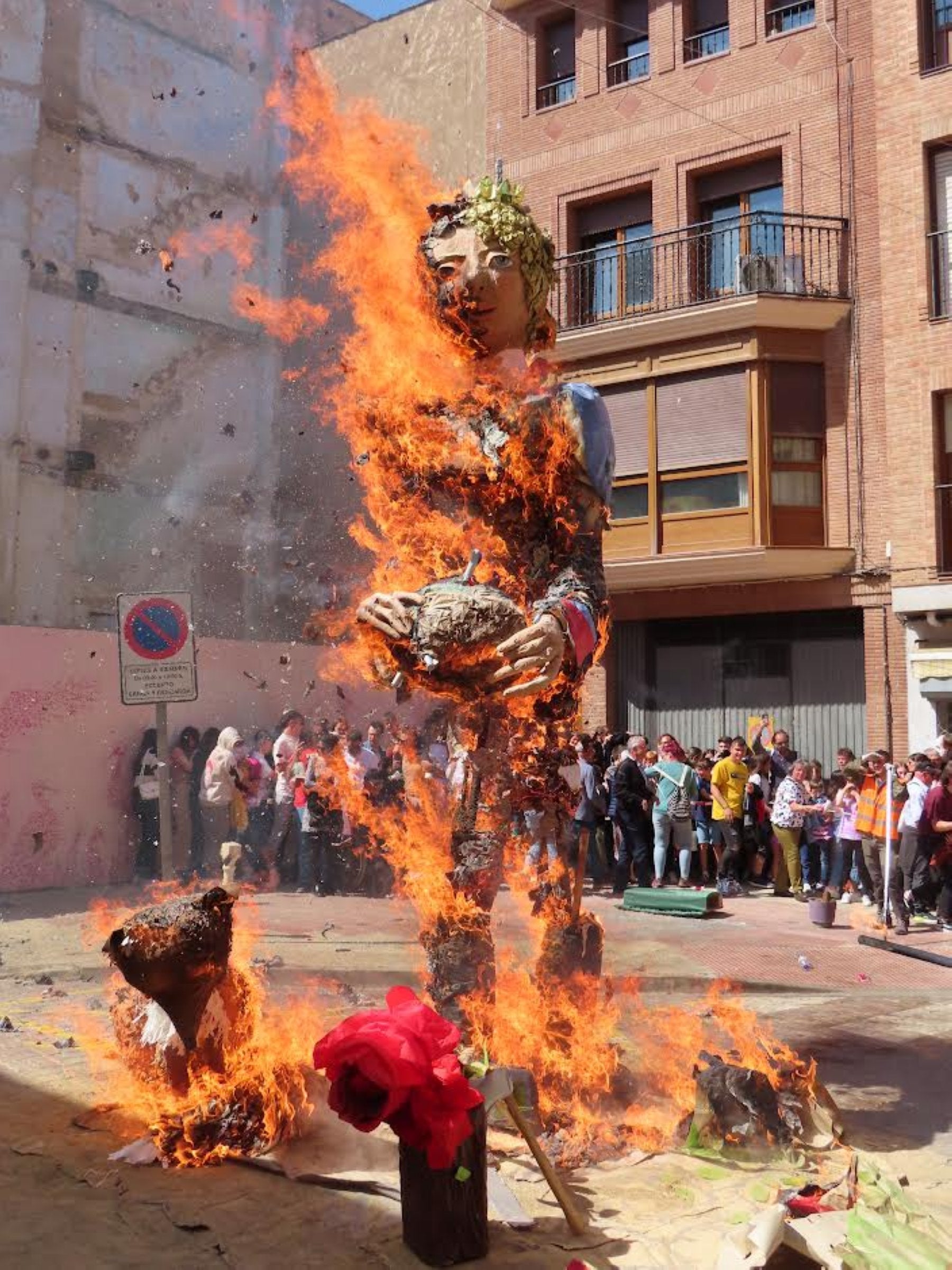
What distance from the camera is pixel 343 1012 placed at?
20.1 ft

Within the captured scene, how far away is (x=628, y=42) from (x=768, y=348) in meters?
6.03

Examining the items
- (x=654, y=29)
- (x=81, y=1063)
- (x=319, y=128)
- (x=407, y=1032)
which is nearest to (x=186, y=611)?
(x=81, y=1063)

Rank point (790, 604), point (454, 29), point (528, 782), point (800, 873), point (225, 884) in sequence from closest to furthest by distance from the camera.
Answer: point (528, 782) < point (225, 884) < point (800, 873) < point (790, 604) < point (454, 29)

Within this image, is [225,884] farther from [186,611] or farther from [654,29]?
[654,29]

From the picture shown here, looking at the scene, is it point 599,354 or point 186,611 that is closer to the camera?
point 186,611

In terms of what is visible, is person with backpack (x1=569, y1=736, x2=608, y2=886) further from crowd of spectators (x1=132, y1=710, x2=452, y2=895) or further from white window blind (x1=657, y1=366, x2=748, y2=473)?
white window blind (x1=657, y1=366, x2=748, y2=473)

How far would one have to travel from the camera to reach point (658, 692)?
18250 millimetres

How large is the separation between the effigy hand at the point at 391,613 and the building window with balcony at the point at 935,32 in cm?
1576

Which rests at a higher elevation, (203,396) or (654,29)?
(654,29)

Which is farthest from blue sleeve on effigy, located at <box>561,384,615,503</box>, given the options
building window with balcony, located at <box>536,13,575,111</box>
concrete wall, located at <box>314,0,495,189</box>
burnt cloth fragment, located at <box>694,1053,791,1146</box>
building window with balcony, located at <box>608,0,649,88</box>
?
building window with balcony, located at <box>536,13,575,111</box>

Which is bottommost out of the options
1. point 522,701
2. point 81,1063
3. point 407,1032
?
point 81,1063

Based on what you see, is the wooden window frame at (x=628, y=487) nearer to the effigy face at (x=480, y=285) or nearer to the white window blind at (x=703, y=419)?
the white window blind at (x=703, y=419)

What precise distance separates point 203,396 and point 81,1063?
14.1 m

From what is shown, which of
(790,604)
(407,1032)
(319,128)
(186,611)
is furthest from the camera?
(790,604)
